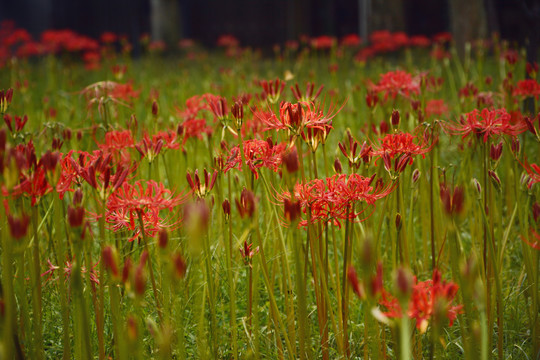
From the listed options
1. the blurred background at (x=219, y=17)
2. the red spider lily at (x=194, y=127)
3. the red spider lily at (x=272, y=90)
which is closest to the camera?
the red spider lily at (x=272, y=90)

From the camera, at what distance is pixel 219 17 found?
1395 cm

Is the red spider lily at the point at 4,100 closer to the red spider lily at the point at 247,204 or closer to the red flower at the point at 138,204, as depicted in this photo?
the red flower at the point at 138,204

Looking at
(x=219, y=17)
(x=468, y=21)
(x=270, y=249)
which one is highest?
(x=219, y=17)

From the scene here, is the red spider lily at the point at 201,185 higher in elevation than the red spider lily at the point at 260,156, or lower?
lower

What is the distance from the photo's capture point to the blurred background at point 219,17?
11266 millimetres

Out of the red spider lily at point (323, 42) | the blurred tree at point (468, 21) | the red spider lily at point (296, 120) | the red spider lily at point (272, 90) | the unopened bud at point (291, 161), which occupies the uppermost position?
the blurred tree at point (468, 21)

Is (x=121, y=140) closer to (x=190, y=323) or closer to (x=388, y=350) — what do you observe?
(x=190, y=323)

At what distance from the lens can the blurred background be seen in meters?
11.3

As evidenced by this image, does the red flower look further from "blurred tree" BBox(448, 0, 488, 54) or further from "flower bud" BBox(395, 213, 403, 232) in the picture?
"blurred tree" BBox(448, 0, 488, 54)

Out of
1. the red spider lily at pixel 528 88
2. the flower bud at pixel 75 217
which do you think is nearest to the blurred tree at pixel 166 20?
the red spider lily at pixel 528 88

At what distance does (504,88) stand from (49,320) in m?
1.81

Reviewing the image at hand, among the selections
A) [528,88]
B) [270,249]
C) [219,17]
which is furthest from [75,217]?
[219,17]

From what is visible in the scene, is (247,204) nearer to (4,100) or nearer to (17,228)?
(17,228)

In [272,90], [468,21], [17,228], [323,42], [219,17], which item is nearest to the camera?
[17,228]
